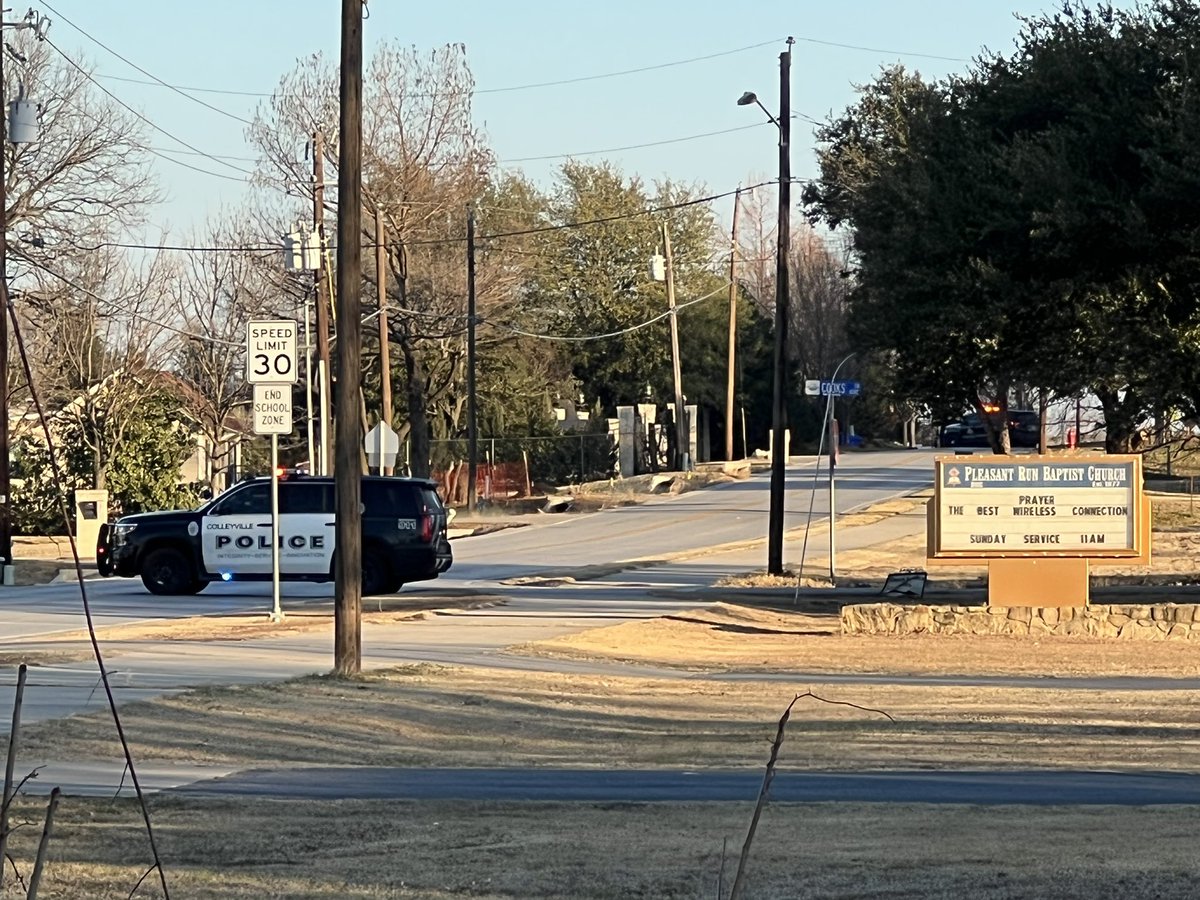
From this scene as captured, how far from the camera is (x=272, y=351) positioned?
21.2 metres

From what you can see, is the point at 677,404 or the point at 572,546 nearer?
the point at 572,546

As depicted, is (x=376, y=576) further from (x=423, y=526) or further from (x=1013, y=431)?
(x=1013, y=431)

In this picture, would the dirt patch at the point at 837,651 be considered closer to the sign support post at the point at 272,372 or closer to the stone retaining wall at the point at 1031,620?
the stone retaining wall at the point at 1031,620

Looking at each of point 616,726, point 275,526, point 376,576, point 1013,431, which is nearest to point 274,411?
point 275,526

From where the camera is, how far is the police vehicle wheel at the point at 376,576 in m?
27.3

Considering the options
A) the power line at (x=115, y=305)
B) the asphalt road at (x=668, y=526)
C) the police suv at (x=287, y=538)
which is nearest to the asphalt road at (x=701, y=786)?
the police suv at (x=287, y=538)

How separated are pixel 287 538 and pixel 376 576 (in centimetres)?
149

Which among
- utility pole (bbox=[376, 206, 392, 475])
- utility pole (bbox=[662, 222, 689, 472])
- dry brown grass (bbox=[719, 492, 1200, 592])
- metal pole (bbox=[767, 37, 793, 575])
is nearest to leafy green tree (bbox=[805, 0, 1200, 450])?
dry brown grass (bbox=[719, 492, 1200, 592])

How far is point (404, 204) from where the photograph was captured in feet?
192

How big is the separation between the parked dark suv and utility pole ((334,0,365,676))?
53.9 m

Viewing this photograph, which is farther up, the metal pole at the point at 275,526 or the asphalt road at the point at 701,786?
the metal pole at the point at 275,526

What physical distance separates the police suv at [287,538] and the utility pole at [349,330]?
10776 millimetres

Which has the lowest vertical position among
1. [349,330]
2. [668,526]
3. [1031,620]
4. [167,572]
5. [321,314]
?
[1031,620]

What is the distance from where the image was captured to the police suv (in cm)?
2709
